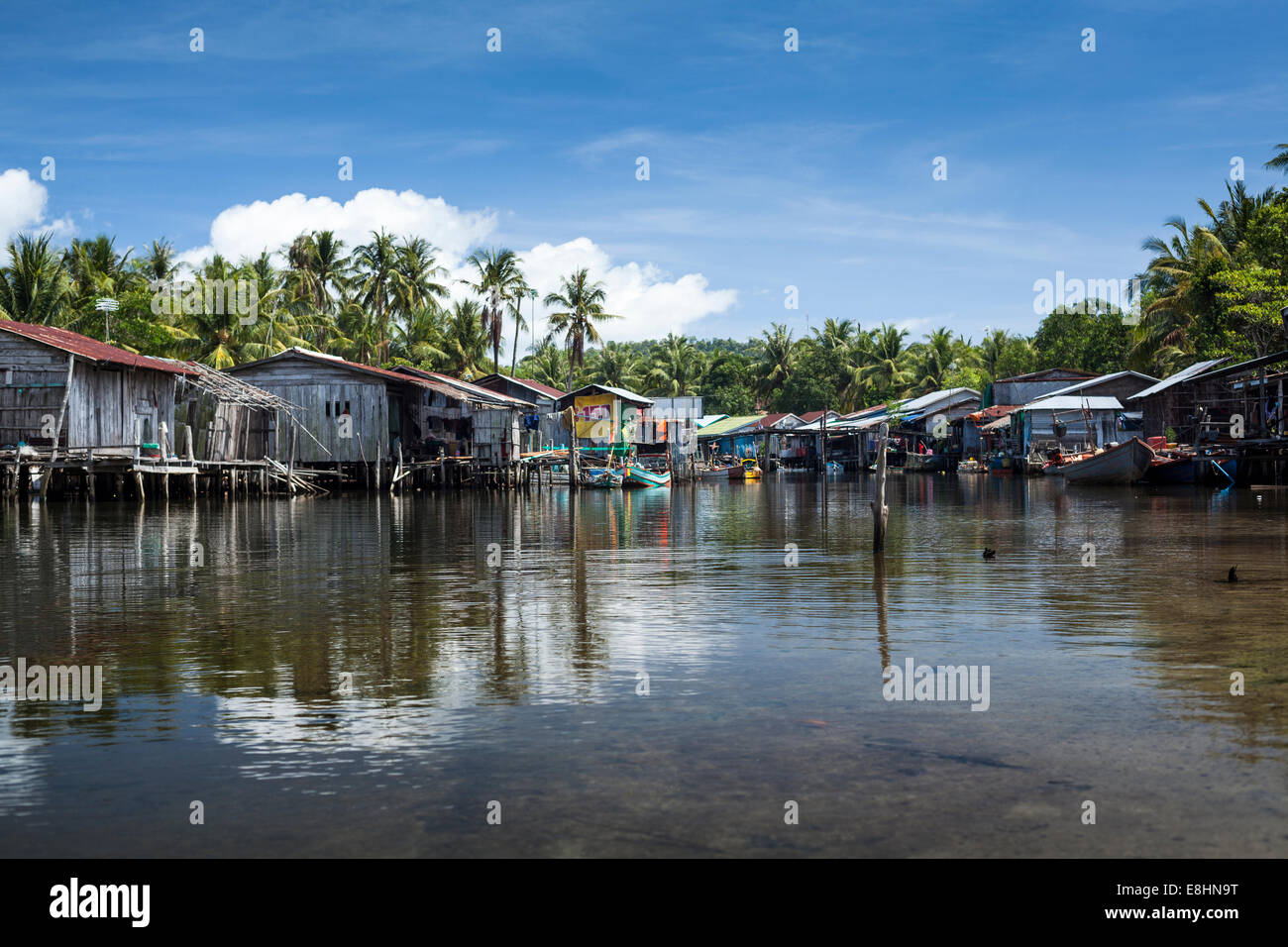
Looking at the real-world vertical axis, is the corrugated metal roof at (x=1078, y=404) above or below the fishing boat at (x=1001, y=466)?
above

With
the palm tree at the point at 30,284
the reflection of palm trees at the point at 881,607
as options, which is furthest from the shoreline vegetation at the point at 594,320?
the reflection of palm trees at the point at 881,607

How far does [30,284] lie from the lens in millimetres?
47406

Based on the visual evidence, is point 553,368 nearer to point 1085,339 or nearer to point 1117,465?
point 1085,339

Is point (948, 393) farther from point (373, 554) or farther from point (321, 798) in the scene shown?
point (321, 798)

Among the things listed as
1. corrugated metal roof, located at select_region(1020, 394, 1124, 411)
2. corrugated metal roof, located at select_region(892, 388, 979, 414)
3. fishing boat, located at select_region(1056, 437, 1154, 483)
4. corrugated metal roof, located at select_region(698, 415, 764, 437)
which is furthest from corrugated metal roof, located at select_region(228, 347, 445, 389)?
corrugated metal roof, located at select_region(892, 388, 979, 414)

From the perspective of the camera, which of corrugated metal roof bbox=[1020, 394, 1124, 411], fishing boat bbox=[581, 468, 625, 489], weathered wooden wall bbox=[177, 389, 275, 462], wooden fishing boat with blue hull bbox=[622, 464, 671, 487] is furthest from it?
corrugated metal roof bbox=[1020, 394, 1124, 411]

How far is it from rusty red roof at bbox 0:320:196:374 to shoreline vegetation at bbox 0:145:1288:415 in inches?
240

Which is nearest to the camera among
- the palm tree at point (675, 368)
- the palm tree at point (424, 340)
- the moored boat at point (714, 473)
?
the palm tree at point (424, 340)

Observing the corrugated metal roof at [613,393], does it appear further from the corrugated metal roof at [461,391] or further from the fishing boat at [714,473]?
the fishing boat at [714,473]

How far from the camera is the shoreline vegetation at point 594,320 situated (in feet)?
155

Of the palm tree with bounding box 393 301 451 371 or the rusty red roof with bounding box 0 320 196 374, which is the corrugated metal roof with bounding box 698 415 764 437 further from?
the rusty red roof with bounding box 0 320 196 374

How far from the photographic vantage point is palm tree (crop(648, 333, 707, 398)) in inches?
3497

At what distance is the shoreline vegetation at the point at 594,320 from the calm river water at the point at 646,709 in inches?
1310
